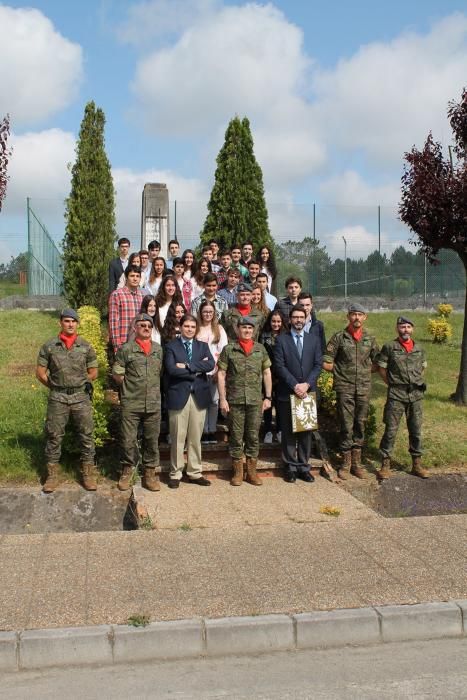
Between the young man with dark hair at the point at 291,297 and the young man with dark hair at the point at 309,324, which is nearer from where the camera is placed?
the young man with dark hair at the point at 309,324

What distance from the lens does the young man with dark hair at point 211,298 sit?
8891mm

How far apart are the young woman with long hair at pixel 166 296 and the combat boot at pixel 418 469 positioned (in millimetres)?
3390

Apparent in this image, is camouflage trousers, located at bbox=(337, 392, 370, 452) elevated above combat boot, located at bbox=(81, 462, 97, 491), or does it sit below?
above

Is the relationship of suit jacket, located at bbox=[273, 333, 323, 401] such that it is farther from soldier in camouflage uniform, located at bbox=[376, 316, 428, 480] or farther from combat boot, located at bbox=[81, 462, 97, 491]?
combat boot, located at bbox=[81, 462, 97, 491]

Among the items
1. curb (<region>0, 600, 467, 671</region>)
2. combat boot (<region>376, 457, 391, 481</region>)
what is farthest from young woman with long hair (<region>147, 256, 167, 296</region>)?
curb (<region>0, 600, 467, 671</region>)

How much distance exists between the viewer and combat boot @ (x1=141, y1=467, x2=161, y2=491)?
7.69 m

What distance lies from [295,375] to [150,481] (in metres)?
2.04

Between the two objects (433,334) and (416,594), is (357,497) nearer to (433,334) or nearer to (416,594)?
(416,594)

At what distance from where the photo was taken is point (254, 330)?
8.40m

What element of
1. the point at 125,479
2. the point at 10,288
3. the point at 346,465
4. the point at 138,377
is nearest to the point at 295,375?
the point at 346,465

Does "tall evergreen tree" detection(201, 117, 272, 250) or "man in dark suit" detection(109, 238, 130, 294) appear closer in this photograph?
"man in dark suit" detection(109, 238, 130, 294)

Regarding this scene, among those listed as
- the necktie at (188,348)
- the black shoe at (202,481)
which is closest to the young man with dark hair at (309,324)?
the necktie at (188,348)

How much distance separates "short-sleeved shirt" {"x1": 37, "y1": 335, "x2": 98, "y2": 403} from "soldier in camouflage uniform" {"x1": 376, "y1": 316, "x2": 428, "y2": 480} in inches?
138

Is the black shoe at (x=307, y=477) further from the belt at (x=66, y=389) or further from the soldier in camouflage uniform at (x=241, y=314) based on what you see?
the belt at (x=66, y=389)
